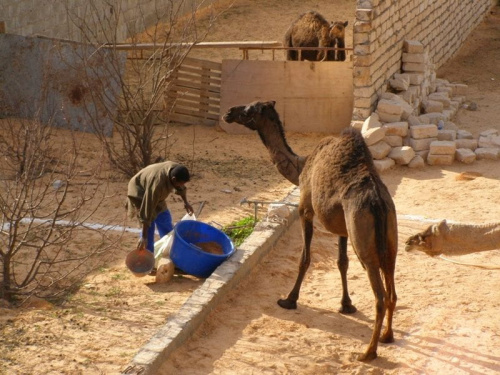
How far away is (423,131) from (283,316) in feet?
20.7

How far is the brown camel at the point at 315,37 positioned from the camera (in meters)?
16.2

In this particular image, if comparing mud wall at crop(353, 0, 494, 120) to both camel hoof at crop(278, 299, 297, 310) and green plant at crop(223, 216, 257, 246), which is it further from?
camel hoof at crop(278, 299, 297, 310)

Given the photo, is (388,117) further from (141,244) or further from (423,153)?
(141,244)

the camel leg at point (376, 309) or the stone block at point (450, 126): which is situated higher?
the camel leg at point (376, 309)

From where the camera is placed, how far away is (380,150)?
1355cm

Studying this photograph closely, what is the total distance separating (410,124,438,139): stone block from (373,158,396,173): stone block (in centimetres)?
67

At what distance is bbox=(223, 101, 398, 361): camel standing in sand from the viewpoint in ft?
24.9

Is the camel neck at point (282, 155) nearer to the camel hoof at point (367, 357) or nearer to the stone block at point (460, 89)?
the camel hoof at point (367, 357)

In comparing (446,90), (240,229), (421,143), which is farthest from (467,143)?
(240,229)

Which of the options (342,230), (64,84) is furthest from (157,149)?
(342,230)

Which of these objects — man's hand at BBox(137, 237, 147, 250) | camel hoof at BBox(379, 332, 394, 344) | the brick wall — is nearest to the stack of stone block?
the brick wall

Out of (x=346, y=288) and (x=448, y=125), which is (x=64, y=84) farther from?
(x=346, y=288)

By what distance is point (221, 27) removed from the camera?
74.6 feet

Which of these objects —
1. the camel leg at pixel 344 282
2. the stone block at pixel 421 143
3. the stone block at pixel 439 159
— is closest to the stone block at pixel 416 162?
the stone block at pixel 439 159
